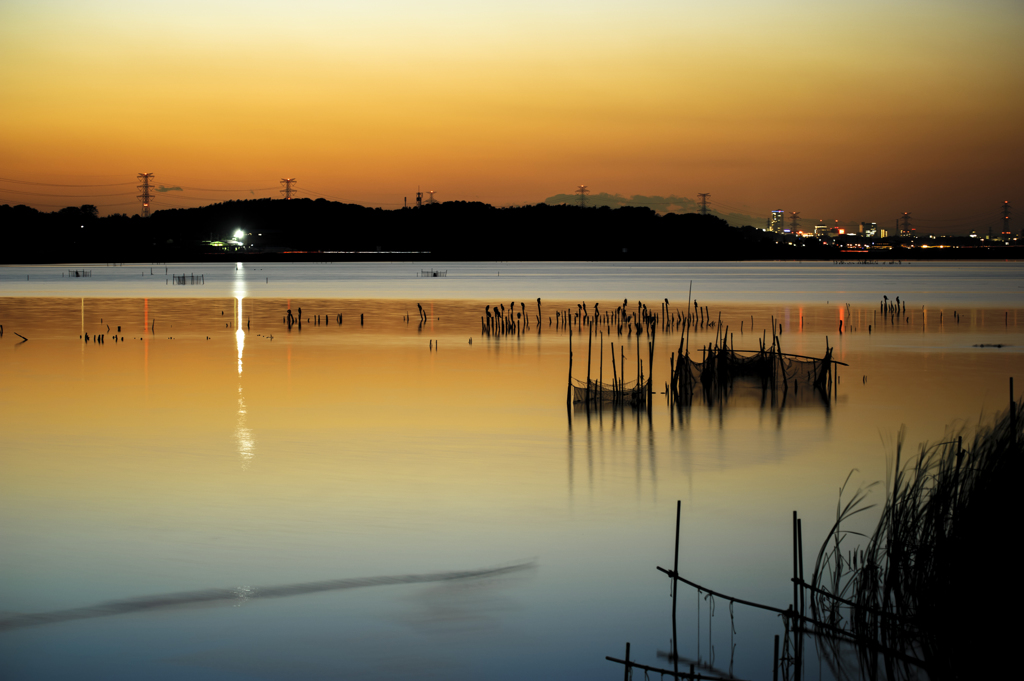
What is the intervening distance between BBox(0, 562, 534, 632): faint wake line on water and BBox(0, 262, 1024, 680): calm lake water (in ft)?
0.11

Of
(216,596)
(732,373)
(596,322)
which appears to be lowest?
(216,596)

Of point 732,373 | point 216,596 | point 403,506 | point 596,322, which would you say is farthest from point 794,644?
point 596,322

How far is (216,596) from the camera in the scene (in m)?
8.15

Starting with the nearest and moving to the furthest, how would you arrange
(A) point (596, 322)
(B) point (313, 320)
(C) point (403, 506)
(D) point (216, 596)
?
1. (D) point (216, 596)
2. (C) point (403, 506)
3. (A) point (596, 322)
4. (B) point (313, 320)

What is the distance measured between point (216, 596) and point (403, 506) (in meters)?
3.26

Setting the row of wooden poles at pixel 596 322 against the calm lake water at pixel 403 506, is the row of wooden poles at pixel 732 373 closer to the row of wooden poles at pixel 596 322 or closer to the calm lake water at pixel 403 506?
the calm lake water at pixel 403 506

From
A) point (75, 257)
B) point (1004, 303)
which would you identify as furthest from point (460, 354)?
point (75, 257)

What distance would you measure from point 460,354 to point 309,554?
61.0 feet

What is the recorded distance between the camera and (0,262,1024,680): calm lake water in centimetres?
728

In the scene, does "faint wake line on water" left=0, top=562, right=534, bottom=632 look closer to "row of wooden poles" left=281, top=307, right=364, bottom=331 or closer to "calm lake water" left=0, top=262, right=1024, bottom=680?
"calm lake water" left=0, top=262, right=1024, bottom=680

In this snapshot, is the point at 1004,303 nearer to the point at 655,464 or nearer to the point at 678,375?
the point at 678,375

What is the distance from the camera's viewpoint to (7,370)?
23719 mm

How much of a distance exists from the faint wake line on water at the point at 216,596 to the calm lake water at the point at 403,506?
3 cm

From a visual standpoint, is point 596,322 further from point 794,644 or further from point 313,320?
point 794,644
